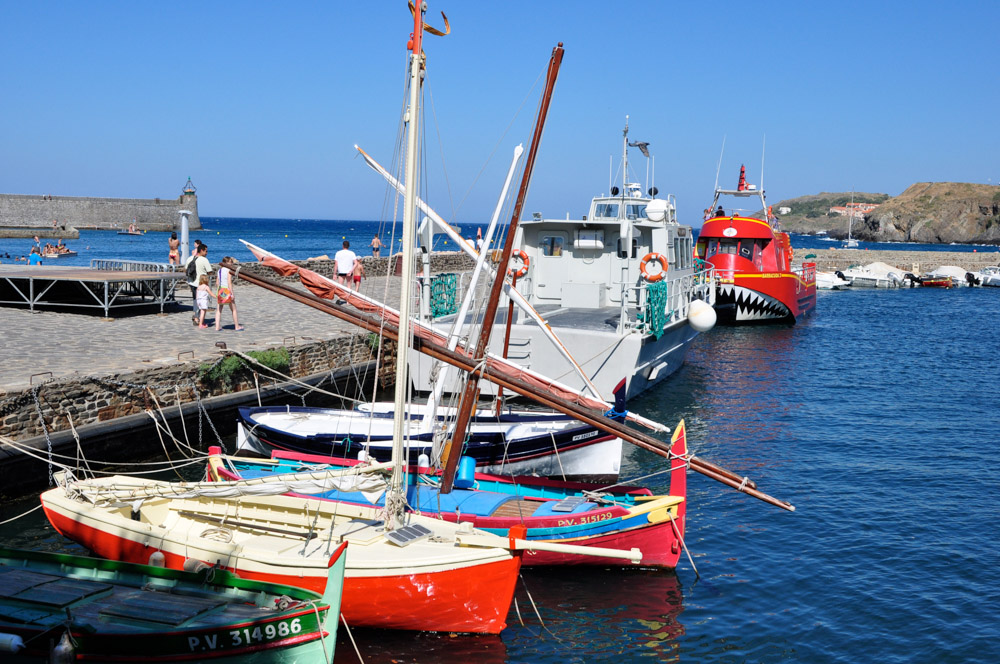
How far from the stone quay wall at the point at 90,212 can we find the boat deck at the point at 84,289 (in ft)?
258

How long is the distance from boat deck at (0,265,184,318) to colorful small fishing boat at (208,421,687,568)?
10.1 metres

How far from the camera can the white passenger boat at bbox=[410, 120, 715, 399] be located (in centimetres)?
1778

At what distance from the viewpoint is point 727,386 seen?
927 inches

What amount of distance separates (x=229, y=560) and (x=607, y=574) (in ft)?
15.7

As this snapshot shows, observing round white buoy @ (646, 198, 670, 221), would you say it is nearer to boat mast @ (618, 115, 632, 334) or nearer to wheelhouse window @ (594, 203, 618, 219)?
boat mast @ (618, 115, 632, 334)

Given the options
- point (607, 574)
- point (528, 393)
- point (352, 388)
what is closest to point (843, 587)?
point (607, 574)

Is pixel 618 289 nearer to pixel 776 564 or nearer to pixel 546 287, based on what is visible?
pixel 546 287

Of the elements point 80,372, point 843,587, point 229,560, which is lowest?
point 843,587

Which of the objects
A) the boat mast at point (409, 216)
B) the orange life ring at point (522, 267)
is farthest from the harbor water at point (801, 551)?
the orange life ring at point (522, 267)

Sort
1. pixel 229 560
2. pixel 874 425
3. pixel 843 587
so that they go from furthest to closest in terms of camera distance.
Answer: pixel 874 425 < pixel 843 587 < pixel 229 560

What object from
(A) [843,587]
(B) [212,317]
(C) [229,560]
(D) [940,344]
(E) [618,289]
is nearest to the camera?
(C) [229,560]

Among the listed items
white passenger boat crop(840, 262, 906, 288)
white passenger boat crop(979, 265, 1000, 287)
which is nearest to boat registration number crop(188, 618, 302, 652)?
white passenger boat crop(840, 262, 906, 288)

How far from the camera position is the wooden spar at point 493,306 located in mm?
11445

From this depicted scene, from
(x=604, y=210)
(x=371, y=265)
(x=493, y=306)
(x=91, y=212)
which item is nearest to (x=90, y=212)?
(x=91, y=212)
